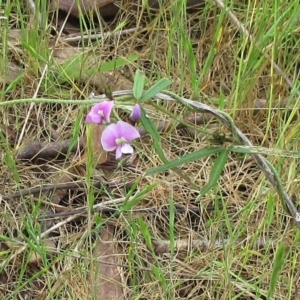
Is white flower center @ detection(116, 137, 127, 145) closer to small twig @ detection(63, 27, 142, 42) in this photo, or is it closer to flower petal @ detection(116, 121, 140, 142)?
flower petal @ detection(116, 121, 140, 142)

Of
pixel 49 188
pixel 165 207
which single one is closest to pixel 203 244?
pixel 165 207

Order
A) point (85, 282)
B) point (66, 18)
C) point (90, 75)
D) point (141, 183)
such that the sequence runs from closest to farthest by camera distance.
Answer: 1. point (85, 282)
2. point (141, 183)
3. point (90, 75)
4. point (66, 18)

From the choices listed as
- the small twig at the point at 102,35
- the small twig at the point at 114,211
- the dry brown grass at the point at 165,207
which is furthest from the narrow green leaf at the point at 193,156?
the small twig at the point at 102,35

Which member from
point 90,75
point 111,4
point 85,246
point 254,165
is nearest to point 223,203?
point 254,165

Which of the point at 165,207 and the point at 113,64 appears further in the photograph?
the point at 113,64

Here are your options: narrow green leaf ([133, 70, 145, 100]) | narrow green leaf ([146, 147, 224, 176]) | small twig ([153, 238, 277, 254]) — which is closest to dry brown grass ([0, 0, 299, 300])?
small twig ([153, 238, 277, 254])

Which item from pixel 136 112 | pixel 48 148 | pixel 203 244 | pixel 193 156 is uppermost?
pixel 136 112

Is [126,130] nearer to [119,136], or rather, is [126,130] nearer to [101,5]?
[119,136]

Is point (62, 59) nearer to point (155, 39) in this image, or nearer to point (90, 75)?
point (90, 75)
